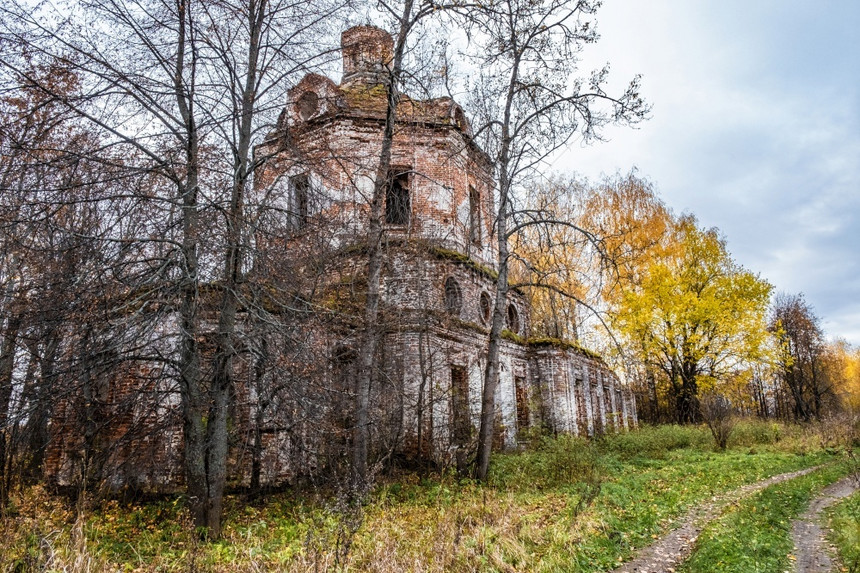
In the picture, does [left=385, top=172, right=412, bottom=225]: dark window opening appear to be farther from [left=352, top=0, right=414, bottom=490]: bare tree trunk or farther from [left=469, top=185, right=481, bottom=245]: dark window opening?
[left=352, top=0, right=414, bottom=490]: bare tree trunk

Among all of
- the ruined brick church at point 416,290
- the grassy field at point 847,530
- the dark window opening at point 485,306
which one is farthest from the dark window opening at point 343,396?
the grassy field at point 847,530

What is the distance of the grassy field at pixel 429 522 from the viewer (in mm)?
5711

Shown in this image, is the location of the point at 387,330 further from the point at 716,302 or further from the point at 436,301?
the point at 716,302

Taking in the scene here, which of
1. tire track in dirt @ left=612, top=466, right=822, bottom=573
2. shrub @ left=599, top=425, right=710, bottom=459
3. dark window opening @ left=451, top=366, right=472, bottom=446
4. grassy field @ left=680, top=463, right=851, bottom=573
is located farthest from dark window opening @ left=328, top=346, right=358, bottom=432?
shrub @ left=599, top=425, right=710, bottom=459

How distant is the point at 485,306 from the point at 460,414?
5.01 m

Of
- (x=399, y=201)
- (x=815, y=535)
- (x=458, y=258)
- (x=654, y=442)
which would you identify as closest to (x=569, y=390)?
(x=654, y=442)

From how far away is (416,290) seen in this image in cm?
1398

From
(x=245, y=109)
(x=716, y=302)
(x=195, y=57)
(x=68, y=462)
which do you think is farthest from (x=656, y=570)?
(x=716, y=302)

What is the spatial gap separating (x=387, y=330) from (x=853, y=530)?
9.45 metres

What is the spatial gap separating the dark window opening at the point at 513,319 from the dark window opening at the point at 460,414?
448 cm

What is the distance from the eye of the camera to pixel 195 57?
773 centimetres

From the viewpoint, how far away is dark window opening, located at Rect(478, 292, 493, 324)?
671 inches

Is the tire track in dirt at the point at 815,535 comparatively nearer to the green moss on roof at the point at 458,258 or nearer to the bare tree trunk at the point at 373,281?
the bare tree trunk at the point at 373,281

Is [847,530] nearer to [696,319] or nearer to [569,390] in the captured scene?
[569,390]
